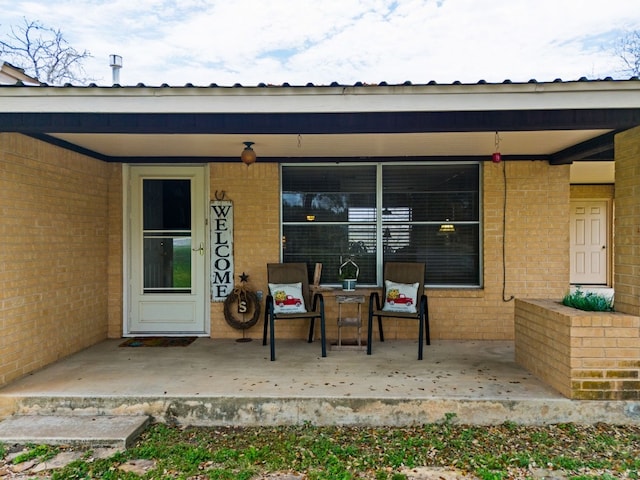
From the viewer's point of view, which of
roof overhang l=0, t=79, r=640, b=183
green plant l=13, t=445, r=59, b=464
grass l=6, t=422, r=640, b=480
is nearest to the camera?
grass l=6, t=422, r=640, b=480

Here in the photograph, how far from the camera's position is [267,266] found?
5.17 m

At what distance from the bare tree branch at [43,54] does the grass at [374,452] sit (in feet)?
40.5

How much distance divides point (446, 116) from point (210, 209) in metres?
3.06

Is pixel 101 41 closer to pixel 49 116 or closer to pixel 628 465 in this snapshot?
pixel 49 116

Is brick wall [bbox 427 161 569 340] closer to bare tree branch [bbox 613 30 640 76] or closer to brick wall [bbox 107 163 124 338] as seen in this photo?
brick wall [bbox 107 163 124 338]

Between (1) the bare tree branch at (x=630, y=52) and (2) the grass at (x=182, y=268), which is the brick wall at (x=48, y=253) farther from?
(1) the bare tree branch at (x=630, y=52)

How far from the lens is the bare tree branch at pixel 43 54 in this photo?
11.6 m

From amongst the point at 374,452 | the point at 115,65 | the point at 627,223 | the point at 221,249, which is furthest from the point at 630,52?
the point at 374,452

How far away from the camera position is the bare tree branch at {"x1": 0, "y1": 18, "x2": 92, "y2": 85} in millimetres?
11625

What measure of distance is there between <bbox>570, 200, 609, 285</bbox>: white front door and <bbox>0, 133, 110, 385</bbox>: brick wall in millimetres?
7627

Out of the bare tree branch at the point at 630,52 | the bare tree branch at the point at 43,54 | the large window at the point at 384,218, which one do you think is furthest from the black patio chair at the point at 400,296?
the bare tree branch at the point at 630,52

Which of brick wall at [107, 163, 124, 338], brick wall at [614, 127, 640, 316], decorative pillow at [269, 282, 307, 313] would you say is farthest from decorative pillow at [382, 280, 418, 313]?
brick wall at [107, 163, 124, 338]

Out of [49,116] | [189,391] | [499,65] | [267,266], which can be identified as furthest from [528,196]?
[499,65]

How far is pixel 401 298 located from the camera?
4883 millimetres
